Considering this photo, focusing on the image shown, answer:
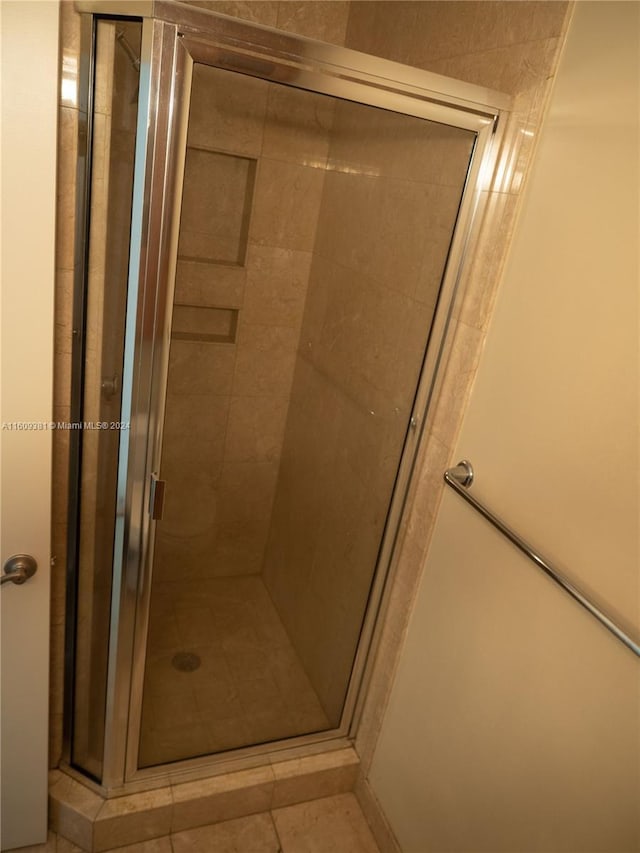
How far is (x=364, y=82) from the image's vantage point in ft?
3.65

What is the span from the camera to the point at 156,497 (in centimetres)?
127

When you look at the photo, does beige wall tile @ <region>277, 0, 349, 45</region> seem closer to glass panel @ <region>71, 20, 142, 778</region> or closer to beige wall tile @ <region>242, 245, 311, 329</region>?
beige wall tile @ <region>242, 245, 311, 329</region>

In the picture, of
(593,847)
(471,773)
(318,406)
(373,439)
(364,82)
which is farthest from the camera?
(318,406)

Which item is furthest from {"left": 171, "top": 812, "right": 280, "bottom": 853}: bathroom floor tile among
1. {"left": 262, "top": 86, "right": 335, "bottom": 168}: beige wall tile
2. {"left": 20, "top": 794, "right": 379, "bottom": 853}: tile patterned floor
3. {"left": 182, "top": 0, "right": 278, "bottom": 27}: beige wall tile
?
{"left": 182, "top": 0, "right": 278, "bottom": 27}: beige wall tile

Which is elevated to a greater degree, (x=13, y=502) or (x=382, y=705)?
(x=13, y=502)

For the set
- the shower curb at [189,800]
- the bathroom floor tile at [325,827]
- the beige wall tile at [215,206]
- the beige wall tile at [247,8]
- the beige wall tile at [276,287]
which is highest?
the beige wall tile at [247,8]

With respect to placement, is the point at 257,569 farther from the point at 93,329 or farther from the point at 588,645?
the point at 588,645

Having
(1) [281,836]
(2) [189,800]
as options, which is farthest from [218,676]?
(1) [281,836]

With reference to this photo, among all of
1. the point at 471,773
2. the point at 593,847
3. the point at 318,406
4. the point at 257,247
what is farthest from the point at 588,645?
the point at 257,247

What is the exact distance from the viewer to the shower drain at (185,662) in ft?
5.75

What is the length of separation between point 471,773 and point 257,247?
1.44 meters

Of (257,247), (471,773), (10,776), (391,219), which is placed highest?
(391,219)

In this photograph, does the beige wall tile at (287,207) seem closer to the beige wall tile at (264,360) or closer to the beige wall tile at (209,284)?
the beige wall tile at (209,284)

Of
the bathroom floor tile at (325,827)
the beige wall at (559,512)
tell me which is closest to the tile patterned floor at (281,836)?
the bathroom floor tile at (325,827)
